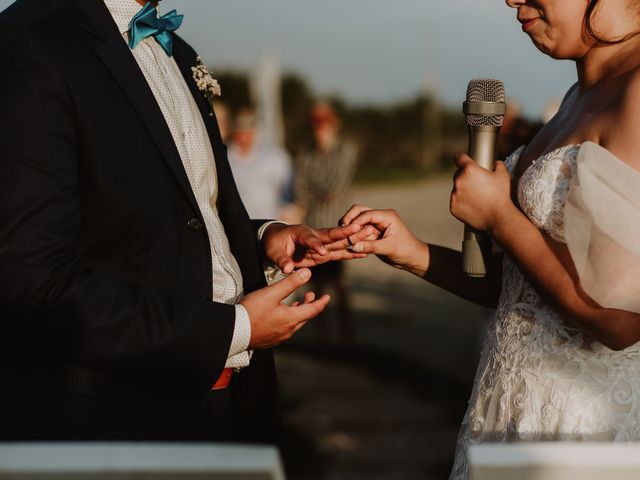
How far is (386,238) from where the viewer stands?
3.07 m

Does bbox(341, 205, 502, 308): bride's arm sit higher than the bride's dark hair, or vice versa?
Result: the bride's dark hair

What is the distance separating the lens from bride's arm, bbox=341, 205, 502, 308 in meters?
3.04

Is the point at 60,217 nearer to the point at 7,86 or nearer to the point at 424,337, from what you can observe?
the point at 7,86

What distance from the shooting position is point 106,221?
2275 mm

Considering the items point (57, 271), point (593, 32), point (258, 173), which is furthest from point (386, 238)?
point (258, 173)

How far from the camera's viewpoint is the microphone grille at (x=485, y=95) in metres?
2.67

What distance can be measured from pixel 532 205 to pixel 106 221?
118cm

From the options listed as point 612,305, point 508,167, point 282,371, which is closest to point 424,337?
point 282,371

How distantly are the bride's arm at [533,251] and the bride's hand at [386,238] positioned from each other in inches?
15.0

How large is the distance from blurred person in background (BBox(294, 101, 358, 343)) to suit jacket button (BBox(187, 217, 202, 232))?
759cm

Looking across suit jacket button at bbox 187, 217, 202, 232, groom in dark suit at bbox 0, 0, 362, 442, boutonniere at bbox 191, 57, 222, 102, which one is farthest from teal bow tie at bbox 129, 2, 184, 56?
suit jacket button at bbox 187, 217, 202, 232

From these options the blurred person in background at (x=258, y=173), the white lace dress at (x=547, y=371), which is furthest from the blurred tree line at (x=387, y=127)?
the white lace dress at (x=547, y=371)

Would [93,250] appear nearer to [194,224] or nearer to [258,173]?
[194,224]

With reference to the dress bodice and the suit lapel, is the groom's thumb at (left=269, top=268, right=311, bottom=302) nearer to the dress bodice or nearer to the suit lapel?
the suit lapel
